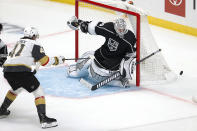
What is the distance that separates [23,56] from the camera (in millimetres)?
5559

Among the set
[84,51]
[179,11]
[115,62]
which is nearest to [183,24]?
[179,11]

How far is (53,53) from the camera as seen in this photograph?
8.20 m

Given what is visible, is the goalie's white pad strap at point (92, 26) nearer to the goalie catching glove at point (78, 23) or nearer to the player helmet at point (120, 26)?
the goalie catching glove at point (78, 23)

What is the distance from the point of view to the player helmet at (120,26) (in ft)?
21.6

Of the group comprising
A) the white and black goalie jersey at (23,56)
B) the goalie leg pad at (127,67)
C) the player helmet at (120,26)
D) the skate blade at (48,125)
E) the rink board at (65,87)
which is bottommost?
the skate blade at (48,125)

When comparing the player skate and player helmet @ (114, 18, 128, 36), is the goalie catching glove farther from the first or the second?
the player skate

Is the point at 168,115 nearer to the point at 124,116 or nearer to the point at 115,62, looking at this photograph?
the point at 124,116

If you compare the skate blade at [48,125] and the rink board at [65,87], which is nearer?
the skate blade at [48,125]

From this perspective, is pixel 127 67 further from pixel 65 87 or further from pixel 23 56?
pixel 23 56

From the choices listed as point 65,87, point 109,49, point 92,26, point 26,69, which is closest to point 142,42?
point 109,49

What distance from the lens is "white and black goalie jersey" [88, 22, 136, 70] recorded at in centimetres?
668

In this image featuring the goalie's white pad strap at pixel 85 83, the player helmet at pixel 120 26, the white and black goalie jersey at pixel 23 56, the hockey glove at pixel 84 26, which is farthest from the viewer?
the hockey glove at pixel 84 26

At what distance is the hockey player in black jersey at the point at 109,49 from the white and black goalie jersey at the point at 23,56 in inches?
51.5

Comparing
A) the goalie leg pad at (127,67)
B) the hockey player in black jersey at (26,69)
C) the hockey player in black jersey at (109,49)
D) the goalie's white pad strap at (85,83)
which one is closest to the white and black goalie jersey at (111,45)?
the hockey player in black jersey at (109,49)
